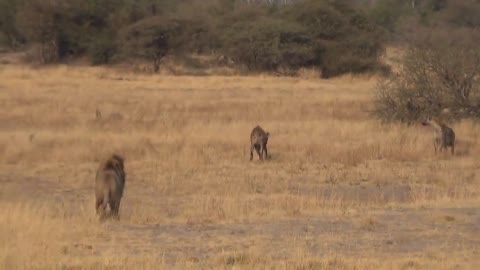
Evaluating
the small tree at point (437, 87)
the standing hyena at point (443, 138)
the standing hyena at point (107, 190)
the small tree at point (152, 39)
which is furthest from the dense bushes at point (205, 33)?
the standing hyena at point (107, 190)

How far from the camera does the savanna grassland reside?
8508 millimetres

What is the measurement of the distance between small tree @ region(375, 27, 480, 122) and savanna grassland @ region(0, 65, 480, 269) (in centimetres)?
108

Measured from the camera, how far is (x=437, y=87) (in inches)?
955

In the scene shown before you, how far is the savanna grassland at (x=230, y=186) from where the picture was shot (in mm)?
8508

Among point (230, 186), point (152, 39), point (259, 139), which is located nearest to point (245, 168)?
point (259, 139)

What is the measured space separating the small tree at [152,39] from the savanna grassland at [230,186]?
18.2 m

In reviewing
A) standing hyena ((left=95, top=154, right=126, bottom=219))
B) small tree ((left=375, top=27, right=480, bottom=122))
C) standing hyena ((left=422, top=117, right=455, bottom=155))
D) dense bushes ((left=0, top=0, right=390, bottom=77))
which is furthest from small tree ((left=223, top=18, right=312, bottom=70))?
standing hyena ((left=95, top=154, right=126, bottom=219))

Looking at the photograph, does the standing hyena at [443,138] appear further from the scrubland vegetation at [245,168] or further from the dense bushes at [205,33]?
the dense bushes at [205,33]

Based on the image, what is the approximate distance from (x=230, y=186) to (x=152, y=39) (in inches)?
1445

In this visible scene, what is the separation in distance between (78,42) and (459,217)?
1801 inches

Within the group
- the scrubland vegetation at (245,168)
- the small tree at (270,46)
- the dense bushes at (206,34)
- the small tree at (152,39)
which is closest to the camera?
the scrubland vegetation at (245,168)

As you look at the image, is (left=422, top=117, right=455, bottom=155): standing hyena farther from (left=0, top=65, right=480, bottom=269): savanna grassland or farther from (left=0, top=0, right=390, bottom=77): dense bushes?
(left=0, top=0, right=390, bottom=77): dense bushes

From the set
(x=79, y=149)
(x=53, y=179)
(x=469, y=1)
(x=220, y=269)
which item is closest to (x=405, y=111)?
(x=79, y=149)

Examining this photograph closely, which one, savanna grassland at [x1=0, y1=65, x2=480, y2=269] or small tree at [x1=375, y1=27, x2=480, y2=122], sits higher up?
small tree at [x1=375, y1=27, x2=480, y2=122]
